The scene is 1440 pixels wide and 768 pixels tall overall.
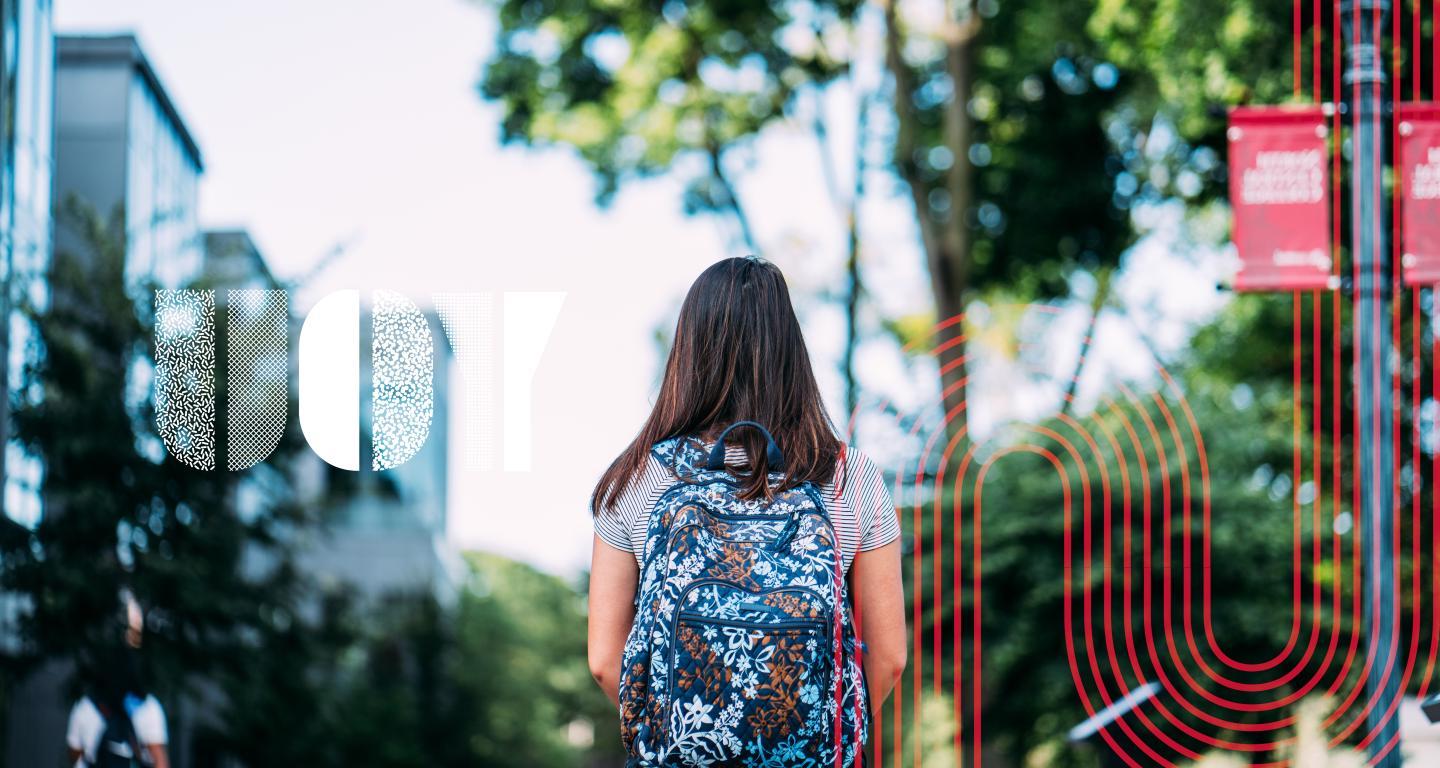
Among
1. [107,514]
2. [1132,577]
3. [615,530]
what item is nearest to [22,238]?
[107,514]

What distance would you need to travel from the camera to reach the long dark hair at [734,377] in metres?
3.17

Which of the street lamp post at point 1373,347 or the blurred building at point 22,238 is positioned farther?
the blurred building at point 22,238

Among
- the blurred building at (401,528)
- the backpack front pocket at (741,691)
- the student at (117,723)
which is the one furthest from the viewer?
the blurred building at (401,528)

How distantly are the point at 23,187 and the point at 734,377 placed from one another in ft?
46.4

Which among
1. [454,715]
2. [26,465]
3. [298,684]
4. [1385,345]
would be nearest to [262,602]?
[298,684]

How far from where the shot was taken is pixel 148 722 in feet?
23.6

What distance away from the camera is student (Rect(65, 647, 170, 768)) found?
6969 mm

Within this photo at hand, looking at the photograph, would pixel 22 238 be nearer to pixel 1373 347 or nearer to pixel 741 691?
pixel 1373 347

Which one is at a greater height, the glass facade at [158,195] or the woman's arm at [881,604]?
the glass facade at [158,195]

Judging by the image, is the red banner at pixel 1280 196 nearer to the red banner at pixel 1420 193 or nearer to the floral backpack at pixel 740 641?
the red banner at pixel 1420 193

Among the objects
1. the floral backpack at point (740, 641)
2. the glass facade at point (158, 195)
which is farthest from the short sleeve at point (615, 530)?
the glass facade at point (158, 195)

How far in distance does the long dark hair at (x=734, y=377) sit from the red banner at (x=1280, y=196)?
4.14 metres

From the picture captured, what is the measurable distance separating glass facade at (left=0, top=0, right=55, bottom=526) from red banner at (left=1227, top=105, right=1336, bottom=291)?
10.4 metres

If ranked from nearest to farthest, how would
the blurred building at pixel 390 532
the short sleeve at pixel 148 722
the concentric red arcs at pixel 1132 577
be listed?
the short sleeve at pixel 148 722
the concentric red arcs at pixel 1132 577
the blurred building at pixel 390 532
